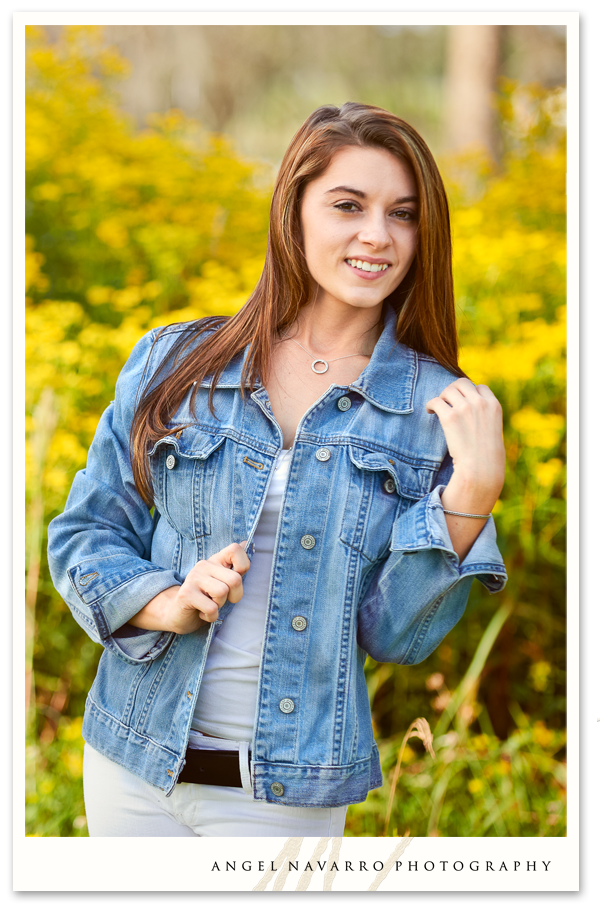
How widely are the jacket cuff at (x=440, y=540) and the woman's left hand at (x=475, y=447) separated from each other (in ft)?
0.15

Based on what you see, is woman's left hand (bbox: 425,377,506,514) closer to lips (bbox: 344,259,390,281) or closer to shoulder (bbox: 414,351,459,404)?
shoulder (bbox: 414,351,459,404)

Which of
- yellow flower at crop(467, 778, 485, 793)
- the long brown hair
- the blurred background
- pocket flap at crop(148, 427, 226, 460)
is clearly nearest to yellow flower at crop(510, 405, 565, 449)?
the blurred background

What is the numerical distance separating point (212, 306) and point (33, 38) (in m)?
1.17

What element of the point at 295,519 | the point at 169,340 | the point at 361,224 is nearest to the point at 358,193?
the point at 361,224

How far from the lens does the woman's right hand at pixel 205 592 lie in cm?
132

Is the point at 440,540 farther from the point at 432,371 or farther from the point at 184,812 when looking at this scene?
the point at 184,812

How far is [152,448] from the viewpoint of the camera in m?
1.50

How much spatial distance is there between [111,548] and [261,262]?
155 centimetres

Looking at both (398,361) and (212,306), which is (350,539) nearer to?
(398,361)

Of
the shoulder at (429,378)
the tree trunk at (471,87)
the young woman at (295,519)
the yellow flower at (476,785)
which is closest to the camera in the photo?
the young woman at (295,519)

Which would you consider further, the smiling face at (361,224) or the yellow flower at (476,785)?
the yellow flower at (476,785)

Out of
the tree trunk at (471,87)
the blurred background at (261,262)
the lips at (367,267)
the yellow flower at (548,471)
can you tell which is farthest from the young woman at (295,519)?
the tree trunk at (471,87)

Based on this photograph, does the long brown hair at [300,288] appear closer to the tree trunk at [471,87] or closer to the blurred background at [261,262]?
→ the blurred background at [261,262]

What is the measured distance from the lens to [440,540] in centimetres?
135
